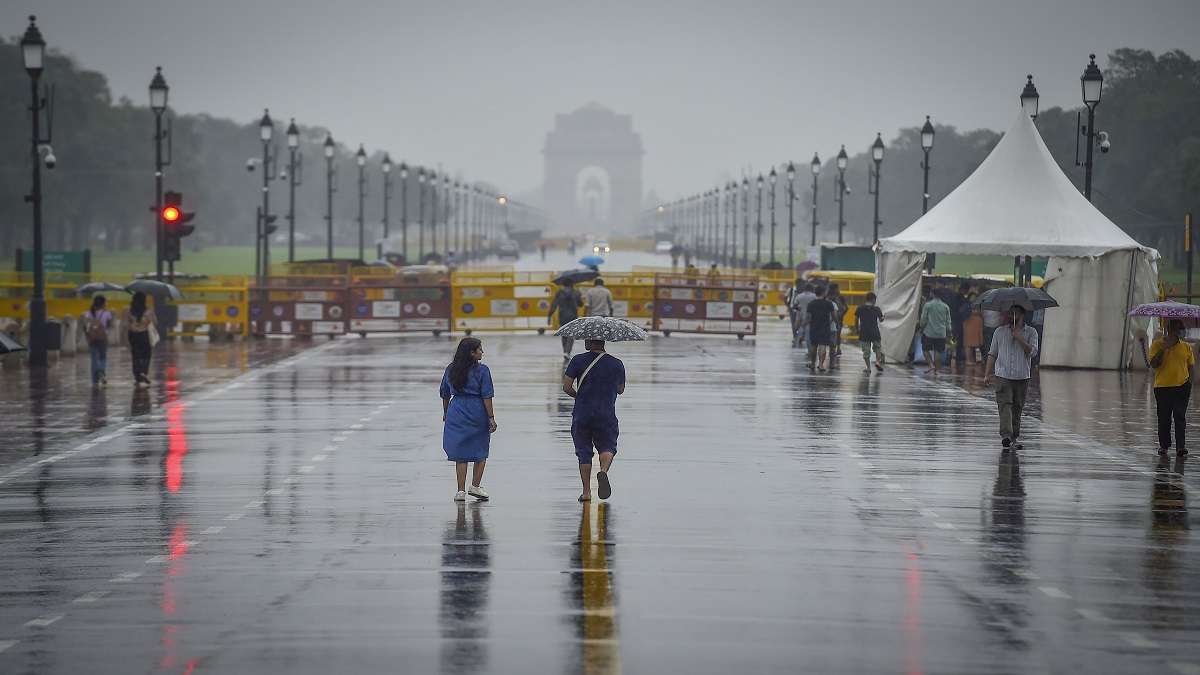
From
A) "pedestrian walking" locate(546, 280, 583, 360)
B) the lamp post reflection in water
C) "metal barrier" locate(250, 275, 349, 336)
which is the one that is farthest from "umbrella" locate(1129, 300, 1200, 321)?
"metal barrier" locate(250, 275, 349, 336)

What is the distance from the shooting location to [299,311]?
41906 millimetres

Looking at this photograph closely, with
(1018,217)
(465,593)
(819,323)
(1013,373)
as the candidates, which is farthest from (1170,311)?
(1018,217)

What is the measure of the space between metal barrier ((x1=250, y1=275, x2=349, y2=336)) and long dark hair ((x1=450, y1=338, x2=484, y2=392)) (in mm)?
27615

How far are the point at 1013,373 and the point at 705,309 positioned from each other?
2407cm

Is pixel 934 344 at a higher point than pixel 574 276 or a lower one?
lower

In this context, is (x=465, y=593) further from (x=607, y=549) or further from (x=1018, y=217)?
(x=1018, y=217)

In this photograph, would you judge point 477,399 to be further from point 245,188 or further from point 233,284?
point 245,188

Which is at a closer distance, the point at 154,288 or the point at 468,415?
the point at 468,415

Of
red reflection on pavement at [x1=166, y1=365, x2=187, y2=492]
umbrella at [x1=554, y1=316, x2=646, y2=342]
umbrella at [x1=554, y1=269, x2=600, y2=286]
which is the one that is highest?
umbrella at [x1=554, y1=269, x2=600, y2=286]

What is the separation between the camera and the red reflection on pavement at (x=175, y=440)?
16.4 m

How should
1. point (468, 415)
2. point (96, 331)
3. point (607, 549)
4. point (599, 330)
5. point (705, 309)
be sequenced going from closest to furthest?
point (607, 549) → point (468, 415) → point (599, 330) → point (96, 331) → point (705, 309)

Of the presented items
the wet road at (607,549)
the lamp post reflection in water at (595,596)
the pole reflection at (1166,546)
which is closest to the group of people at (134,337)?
the wet road at (607,549)

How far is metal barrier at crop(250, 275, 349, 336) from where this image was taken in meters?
41.7

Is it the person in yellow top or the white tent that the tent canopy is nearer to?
the white tent
